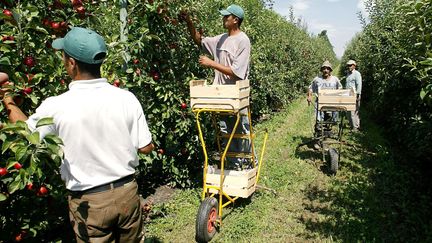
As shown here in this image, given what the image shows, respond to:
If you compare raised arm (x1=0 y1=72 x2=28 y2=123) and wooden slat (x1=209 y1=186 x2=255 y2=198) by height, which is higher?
raised arm (x1=0 y1=72 x2=28 y2=123)

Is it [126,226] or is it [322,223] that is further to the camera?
[322,223]

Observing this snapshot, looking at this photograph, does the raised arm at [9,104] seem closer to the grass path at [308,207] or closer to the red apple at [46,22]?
the red apple at [46,22]

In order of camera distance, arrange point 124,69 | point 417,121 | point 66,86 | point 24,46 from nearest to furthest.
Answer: point 24,46 → point 66,86 → point 124,69 → point 417,121

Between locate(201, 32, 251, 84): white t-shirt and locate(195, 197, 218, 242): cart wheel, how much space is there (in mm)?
1449

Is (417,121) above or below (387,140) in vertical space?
above

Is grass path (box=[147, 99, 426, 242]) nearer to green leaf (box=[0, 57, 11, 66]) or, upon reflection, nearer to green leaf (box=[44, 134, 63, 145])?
green leaf (box=[44, 134, 63, 145])

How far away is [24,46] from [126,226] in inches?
52.4

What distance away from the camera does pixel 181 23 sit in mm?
4766

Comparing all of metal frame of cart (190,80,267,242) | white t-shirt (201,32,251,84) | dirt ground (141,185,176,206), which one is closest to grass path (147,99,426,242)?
dirt ground (141,185,176,206)

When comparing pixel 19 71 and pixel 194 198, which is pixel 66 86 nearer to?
pixel 19 71

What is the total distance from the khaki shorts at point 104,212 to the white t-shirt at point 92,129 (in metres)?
0.09

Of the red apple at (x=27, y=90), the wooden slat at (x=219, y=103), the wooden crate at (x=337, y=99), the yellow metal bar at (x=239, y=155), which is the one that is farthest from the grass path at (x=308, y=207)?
the red apple at (x=27, y=90)

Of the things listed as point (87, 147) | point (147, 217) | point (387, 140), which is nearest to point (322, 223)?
point (147, 217)

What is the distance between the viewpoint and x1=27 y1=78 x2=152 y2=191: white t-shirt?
210 centimetres
